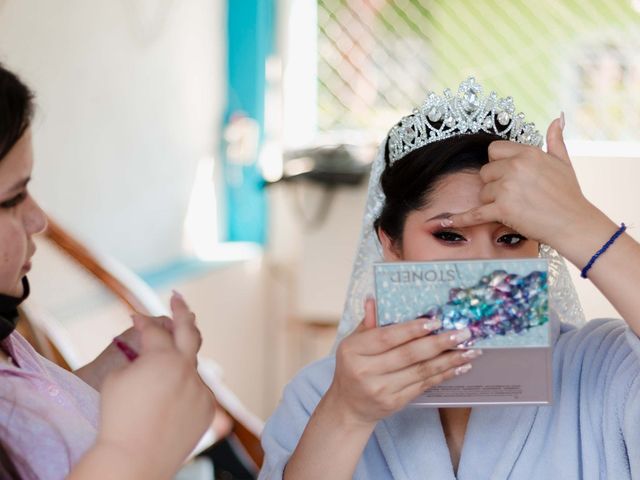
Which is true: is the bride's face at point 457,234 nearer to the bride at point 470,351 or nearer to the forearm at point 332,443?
the bride at point 470,351

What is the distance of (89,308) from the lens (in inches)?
118

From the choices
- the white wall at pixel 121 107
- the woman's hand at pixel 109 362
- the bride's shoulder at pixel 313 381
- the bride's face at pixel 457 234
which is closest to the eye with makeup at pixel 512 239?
the bride's face at pixel 457 234

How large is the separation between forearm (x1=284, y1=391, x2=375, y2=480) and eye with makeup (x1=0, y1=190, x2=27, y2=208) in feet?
1.73

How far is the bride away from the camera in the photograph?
1.27 m

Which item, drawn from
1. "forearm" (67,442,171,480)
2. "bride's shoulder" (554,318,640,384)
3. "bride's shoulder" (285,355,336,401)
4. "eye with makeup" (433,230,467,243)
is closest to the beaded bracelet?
"bride's shoulder" (554,318,640,384)

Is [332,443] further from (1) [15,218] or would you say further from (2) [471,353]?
(1) [15,218]

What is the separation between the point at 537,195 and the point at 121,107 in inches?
92.5

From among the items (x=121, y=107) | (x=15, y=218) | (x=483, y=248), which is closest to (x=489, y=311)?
(x=483, y=248)

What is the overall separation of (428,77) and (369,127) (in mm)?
385

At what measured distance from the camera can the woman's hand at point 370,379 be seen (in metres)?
1.24

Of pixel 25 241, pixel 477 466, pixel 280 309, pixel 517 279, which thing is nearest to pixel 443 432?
pixel 477 466

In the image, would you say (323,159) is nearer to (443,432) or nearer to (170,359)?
(443,432)

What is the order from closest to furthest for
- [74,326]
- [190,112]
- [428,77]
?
[74,326]
[190,112]
[428,77]

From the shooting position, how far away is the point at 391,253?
171cm
